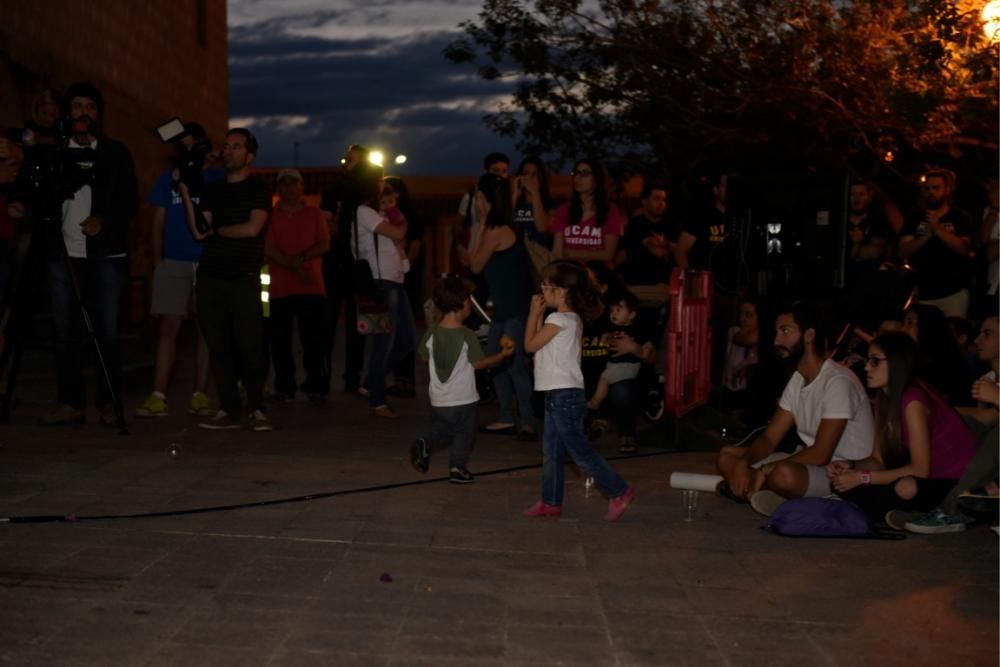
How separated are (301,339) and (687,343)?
3.64 meters

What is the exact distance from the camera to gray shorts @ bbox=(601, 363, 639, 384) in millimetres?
9883

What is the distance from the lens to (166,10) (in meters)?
23.0

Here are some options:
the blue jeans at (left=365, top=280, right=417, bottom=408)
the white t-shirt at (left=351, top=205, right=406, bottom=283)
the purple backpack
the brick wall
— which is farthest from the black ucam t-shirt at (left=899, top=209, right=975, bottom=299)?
the brick wall

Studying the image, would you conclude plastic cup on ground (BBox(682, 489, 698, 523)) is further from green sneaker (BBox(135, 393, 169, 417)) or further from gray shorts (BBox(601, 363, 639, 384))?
green sneaker (BBox(135, 393, 169, 417))

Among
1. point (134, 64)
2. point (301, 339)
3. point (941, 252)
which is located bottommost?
point (301, 339)

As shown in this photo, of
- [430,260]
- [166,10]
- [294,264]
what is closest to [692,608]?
[294,264]

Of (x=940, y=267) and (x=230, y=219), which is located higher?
(x=230, y=219)

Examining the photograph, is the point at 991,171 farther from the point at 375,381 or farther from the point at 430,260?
the point at 430,260

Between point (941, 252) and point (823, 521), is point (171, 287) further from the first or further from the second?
point (941, 252)

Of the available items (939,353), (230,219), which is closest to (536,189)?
(230,219)

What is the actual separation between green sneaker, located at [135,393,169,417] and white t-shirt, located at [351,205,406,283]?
2.12 metres

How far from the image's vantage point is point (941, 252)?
11.1m

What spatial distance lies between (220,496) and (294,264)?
476 cm

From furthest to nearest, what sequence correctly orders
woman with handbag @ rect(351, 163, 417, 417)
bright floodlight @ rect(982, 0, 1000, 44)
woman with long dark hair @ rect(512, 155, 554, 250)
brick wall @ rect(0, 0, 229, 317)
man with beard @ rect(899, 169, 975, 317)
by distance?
brick wall @ rect(0, 0, 229, 317)
woman with handbag @ rect(351, 163, 417, 417)
man with beard @ rect(899, 169, 975, 317)
woman with long dark hair @ rect(512, 155, 554, 250)
bright floodlight @ rect(982, 0, 1000, 44)
